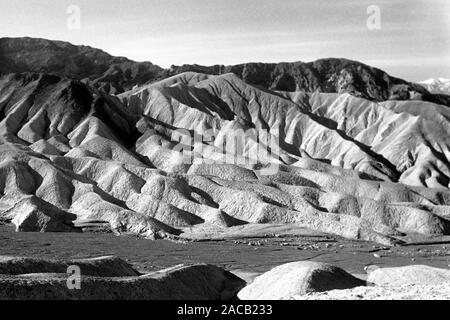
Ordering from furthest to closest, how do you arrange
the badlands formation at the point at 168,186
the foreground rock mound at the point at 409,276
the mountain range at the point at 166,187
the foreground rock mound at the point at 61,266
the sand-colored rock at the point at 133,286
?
the mountain range at the point at 166,187
the badlands formation at the point at 168,186
the foreground rock mound at the point at 409,276
the foreground rock mound at the point at 61,266
the sand-colored rock at the point at 133,286

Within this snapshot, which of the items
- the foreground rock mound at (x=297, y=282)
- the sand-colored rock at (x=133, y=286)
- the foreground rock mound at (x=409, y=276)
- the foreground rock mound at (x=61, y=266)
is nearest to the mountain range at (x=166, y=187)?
the foreground rock mound at (x=409, y=276)

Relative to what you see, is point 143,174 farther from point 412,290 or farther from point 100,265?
point 412,290

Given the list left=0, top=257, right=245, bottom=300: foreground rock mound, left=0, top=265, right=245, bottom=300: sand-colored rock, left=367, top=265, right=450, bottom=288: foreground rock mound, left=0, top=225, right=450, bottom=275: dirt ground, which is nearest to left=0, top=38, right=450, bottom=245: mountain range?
left=0, top=225, right=450, bottom=275: dirt ground

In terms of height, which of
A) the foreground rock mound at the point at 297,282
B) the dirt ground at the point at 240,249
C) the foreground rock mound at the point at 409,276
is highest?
the foreground rock mound at the point at 297,282

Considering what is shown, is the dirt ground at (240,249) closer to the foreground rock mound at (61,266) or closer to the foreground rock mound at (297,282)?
the foreground rock mound at (61,266)

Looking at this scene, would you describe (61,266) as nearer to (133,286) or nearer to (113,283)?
(113,283)

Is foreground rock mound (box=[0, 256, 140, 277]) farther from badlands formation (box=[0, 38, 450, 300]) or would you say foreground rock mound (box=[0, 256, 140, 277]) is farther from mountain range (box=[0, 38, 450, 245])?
mountain range (box=[0, 38, 450, 245])
